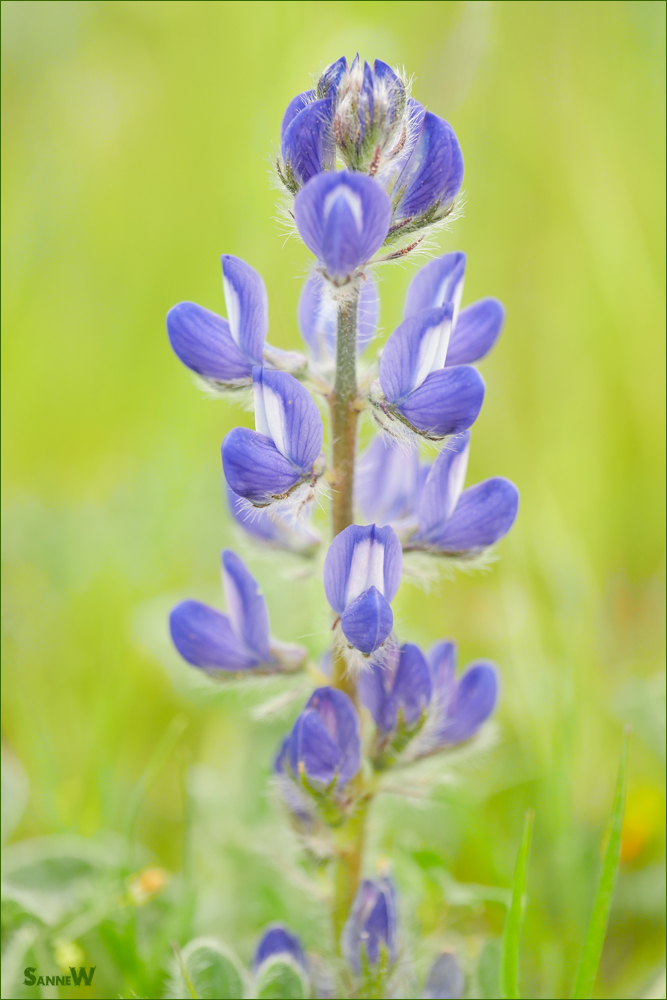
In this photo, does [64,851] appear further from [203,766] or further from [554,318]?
[554,318]

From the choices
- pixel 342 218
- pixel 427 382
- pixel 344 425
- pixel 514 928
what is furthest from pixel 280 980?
pixel 342 218

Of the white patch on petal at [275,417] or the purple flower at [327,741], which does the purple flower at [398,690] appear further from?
the white patch on petal at [275,417]

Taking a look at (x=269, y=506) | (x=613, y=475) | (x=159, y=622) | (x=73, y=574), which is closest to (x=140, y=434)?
(x=73, y=574)

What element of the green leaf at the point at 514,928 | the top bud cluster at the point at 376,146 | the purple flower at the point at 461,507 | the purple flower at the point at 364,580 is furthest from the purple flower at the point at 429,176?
the green leaf at the point at 514,928

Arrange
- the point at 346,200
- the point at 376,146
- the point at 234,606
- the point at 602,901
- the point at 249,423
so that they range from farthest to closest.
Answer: the point at 249,423 < the point at 234,606 < the point at 602,901 < the point at 376,146 < the point at 346,200

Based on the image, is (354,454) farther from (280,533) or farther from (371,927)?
(371,927)

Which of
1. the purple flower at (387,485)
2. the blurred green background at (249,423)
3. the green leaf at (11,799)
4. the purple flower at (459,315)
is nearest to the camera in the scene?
the purple flower at (459,315)
